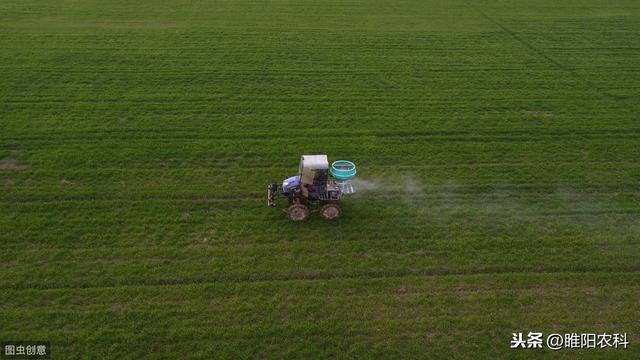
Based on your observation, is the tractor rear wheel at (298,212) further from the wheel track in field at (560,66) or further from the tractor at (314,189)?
the wheel track in field at (560,66)

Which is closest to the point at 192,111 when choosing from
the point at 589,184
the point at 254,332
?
the point at 254,332

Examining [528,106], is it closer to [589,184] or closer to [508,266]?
[589,184]

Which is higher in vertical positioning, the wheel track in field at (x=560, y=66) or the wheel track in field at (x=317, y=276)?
the wheel track in field at (x=560, y=66)

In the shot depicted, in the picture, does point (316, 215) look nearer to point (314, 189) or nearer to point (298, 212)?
point (298, 212)

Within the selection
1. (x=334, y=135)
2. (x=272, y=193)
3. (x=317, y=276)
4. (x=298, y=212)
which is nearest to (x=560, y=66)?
(x=334, y=135)

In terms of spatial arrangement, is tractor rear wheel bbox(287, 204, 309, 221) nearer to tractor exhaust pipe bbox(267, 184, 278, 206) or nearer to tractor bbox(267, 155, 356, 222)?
tractor bbox(267, 155, 356, 222)

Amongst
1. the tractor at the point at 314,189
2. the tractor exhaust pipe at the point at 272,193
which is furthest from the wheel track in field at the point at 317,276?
the tractor exhaust pipe at the point at 272,193
